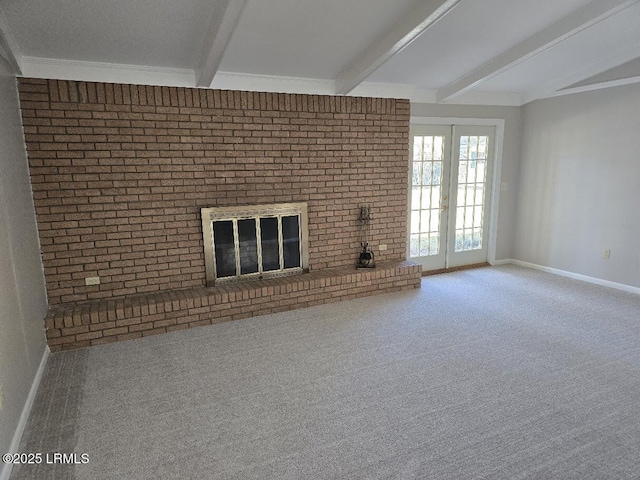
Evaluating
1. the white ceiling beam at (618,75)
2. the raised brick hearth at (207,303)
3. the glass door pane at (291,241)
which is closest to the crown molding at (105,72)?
the glass door pane at (291,241)

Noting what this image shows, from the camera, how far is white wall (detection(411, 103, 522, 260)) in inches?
202

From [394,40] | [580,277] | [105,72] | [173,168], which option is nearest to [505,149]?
[580,277]

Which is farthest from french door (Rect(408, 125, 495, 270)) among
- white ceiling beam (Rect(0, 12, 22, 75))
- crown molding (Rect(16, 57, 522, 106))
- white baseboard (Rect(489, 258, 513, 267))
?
white ceiling beam (Rect(0, 12, 22, 75))

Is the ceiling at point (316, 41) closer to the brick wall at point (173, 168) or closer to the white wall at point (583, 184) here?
the brick wall at point (173, 168)

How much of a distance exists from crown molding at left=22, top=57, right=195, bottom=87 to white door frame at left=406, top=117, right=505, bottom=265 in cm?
279

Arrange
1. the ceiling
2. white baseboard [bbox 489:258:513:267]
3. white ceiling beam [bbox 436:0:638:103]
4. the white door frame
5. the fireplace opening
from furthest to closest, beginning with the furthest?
white baseboard [bbox 489:258:513:267] < the white door frame < the fireplace opening < white ceiling beam [bbox 436:0:638:103] < the ceiling

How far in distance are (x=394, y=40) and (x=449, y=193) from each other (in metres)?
2.69

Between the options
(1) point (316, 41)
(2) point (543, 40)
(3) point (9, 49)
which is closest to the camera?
(3) point (9, 49)

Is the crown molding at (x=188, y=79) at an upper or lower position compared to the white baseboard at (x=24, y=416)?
upper

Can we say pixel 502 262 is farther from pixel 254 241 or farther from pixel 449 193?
pixel 254 241

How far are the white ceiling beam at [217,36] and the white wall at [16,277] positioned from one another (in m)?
1.40

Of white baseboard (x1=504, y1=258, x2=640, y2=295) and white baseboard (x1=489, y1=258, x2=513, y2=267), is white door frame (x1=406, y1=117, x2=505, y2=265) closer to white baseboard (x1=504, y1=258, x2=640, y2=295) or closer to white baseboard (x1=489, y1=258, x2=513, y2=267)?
white baseboard (x1=489, y1=258, x2=513, y2=267)

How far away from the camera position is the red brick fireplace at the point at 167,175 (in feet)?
11.2

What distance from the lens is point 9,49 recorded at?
2781 mm
